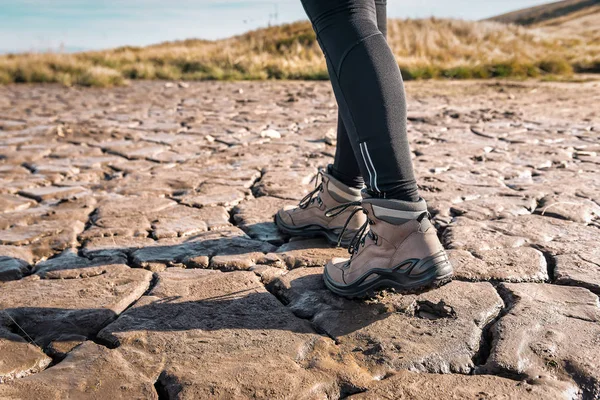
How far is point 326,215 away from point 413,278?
0.68 meters

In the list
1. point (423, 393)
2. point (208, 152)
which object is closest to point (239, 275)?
point (423, 393)

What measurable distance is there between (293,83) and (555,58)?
5.44 meters

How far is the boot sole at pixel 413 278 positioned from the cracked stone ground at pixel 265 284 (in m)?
0.08

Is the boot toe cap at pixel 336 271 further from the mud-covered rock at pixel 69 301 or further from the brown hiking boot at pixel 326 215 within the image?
the mud-covered rock at pixel 69 301

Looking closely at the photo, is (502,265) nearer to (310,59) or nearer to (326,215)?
(326,215)

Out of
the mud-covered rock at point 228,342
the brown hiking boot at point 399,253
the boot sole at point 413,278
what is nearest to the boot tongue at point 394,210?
the brown hiking boot at point 399,253

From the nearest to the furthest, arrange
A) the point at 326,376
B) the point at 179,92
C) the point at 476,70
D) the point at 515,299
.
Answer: the point at 326,376
the point at 515,299
the point at 179,92
the point at 476,70

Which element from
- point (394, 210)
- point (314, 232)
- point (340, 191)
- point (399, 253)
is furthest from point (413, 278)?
point (314, 232)

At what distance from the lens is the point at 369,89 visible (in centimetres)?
154

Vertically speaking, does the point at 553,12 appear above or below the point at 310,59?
above

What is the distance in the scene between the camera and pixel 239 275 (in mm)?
1995

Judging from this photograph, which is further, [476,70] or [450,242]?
[476,70]

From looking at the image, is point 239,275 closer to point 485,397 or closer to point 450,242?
point 450,242

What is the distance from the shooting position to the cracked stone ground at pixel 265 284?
1.37 meters
